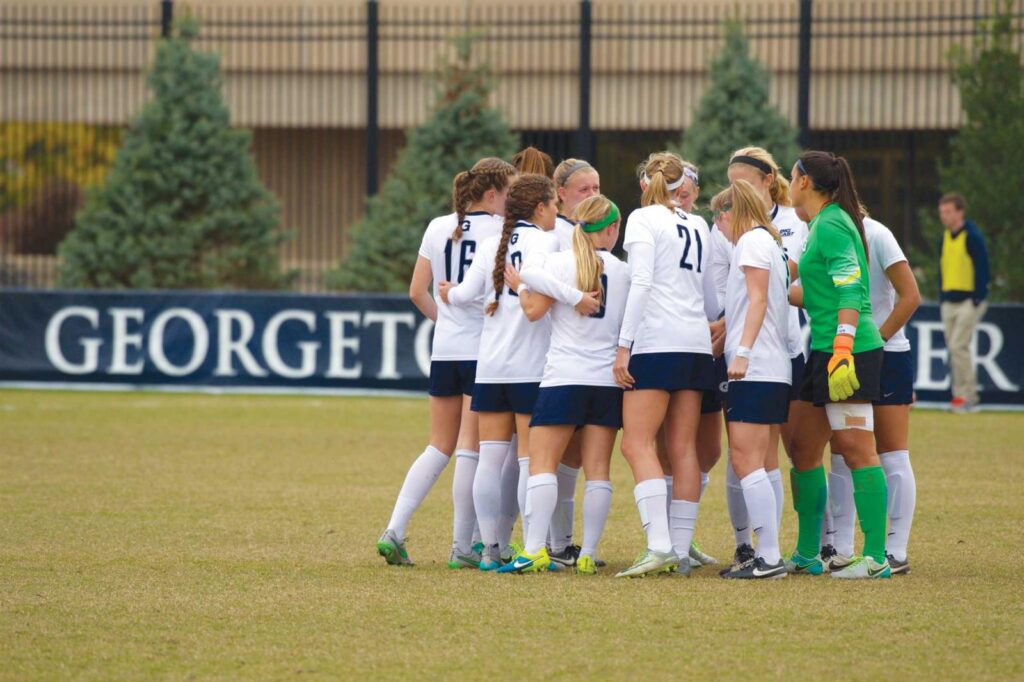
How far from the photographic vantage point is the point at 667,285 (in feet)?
23.0

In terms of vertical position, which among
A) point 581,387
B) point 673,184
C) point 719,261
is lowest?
point 581,387

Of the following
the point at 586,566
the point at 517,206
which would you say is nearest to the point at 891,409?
the point at 586,566

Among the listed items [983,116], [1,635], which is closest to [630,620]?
[1,635]

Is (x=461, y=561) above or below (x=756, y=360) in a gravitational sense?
below

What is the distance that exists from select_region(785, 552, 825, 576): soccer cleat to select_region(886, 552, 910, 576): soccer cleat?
0.32m

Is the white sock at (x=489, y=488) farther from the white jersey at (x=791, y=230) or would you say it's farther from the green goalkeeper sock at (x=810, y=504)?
the white jersey at (x=791, y=230)

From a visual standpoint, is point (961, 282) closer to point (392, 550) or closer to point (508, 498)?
point (508, 498)

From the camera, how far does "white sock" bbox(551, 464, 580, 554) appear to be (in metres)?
7.56

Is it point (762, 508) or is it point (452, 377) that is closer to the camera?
point (762, 508)

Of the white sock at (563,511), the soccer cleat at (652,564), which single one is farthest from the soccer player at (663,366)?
the white sock at (563,511)

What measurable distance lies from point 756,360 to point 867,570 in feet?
3.63

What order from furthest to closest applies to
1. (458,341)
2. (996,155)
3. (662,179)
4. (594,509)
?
(996,155) < (458,341) < (662,179) < (594,509)

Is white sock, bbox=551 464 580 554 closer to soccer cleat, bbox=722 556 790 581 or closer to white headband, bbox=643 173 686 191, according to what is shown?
soccer cleat, bbox=722 556 790 581

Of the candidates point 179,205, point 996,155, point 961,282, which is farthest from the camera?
point 179,205
